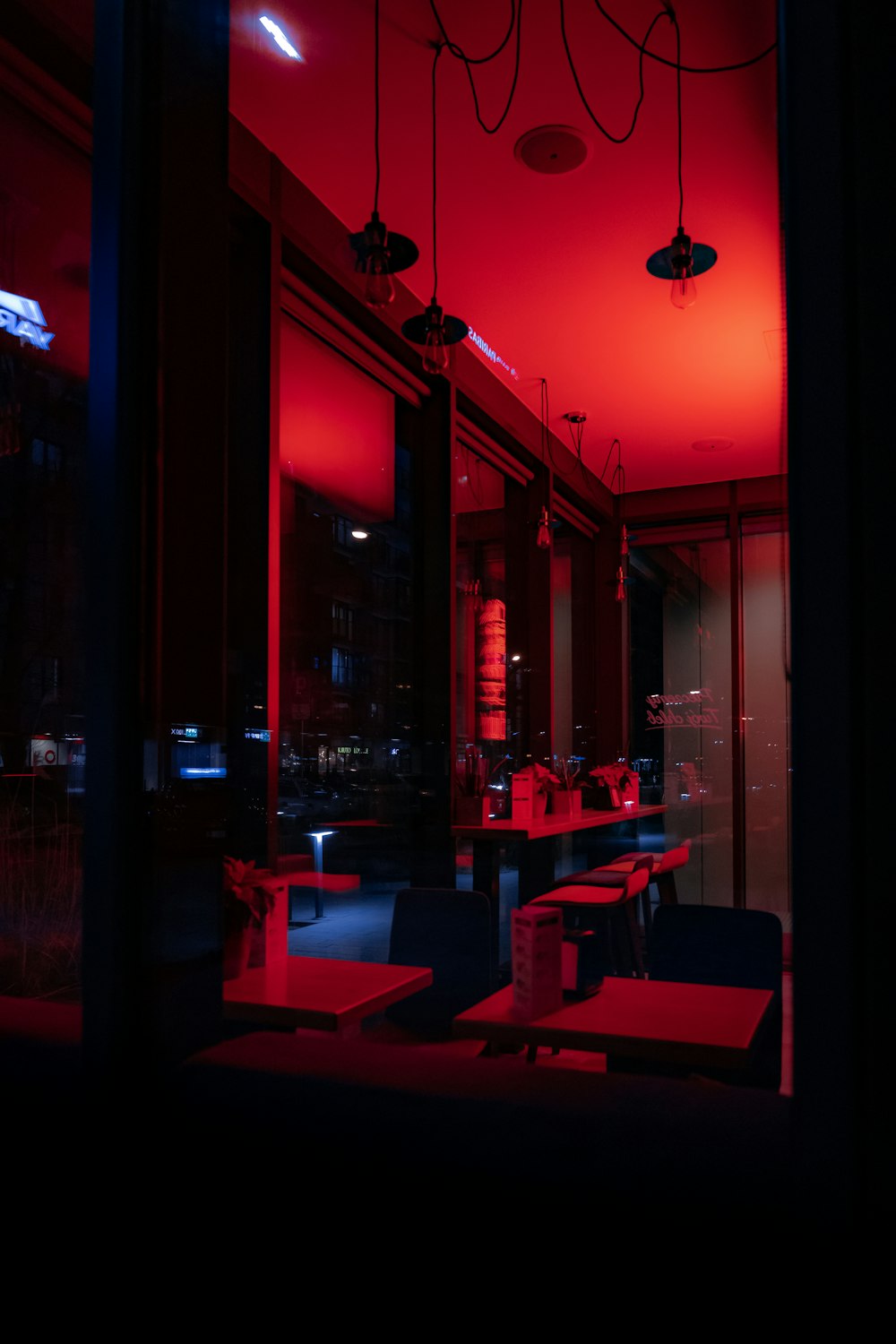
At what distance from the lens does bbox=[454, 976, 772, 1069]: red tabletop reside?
215 centimetres

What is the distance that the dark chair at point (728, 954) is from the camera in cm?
290

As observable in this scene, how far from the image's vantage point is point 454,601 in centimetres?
502

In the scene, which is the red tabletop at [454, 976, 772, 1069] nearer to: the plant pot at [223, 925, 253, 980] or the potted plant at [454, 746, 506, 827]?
the plant pot at [223, 925, 253, 980]

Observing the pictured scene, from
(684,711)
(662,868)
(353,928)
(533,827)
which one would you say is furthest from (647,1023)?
(684,711)

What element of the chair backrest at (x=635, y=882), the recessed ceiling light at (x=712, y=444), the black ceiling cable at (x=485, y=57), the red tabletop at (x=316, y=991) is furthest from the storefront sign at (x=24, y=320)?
the recessed ceiling light at (x=712, y=444)

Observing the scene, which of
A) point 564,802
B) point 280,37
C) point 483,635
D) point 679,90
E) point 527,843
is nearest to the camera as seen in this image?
point 280,37

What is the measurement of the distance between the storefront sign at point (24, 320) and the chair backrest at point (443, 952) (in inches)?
84.0

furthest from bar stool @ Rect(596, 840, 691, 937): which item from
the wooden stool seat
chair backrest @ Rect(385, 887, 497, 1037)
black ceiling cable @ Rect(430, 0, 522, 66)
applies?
black ceiling cable @ Rect(430, 0, 522, 66)

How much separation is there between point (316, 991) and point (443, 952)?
83cm

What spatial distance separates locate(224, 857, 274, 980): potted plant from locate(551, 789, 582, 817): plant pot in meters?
3.21

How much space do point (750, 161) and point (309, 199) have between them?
171 centimetres

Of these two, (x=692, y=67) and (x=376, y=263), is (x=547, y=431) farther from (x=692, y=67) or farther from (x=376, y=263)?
(x=376, y=263)

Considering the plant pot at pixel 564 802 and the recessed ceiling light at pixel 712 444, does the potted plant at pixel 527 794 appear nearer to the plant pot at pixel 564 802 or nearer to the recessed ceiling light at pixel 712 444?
the plant pot at pixel 564 802

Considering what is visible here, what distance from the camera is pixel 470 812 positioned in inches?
191
